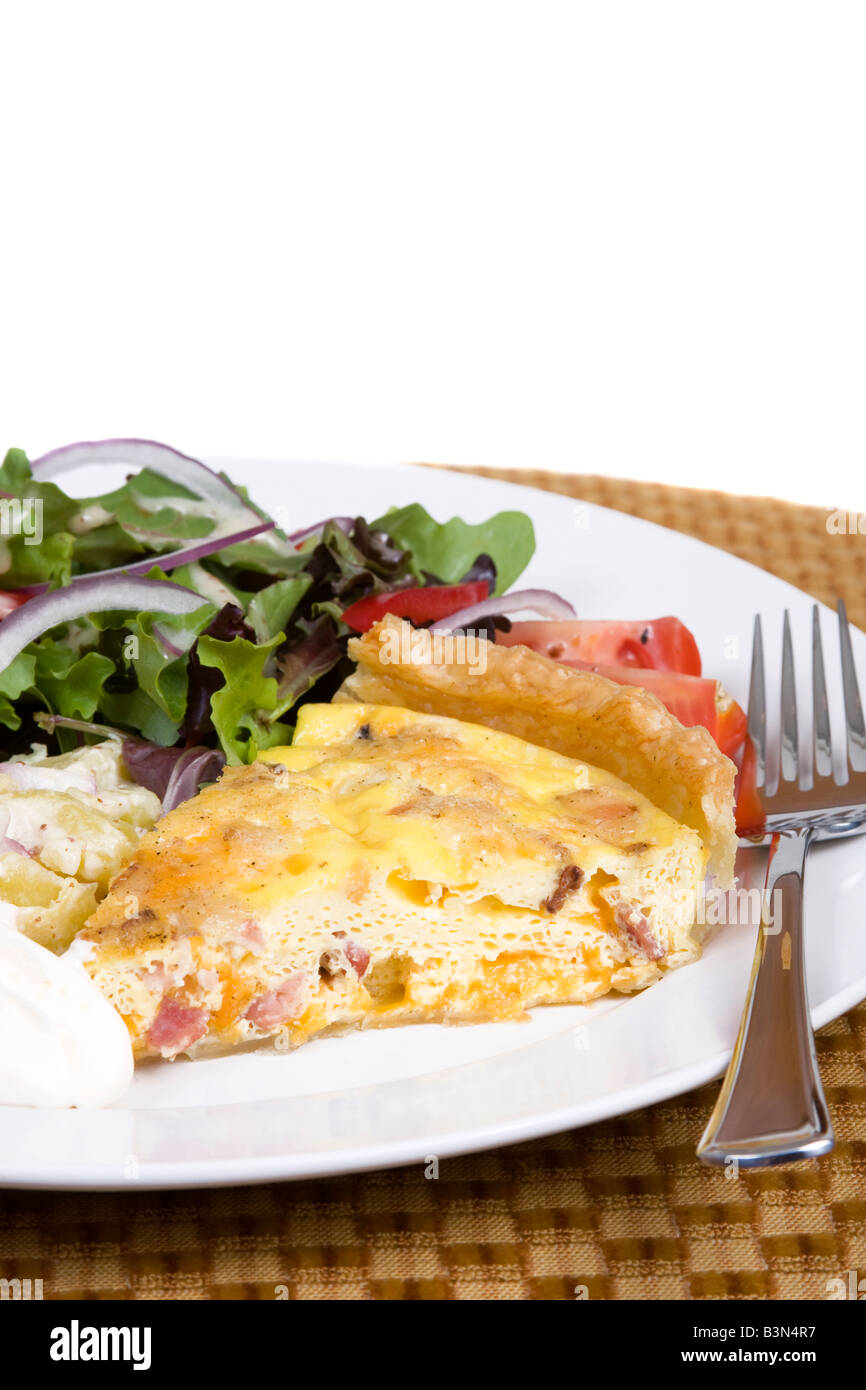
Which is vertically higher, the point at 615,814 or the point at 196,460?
the point at 196,460

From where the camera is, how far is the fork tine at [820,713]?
420cm

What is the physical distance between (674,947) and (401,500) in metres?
2.80

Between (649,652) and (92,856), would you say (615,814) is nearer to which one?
(649,652)

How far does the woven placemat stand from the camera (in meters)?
2.78

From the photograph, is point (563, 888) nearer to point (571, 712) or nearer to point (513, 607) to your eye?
point (571, 712)

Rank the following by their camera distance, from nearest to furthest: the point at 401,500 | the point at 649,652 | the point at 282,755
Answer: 1. the point at 282,755
2. the point at 649,652
3. the point at 401,500

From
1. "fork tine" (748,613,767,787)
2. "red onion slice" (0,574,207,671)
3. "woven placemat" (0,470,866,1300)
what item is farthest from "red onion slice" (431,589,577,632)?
"woven placemat" (0,470,866,1300)

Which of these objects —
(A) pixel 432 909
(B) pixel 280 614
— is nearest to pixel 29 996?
(A) pixel 432 909

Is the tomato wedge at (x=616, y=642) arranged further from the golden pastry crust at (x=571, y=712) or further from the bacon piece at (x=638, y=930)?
the bacon piece at (x=638, y=930)

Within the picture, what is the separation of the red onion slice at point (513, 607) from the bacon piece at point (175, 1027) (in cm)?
180

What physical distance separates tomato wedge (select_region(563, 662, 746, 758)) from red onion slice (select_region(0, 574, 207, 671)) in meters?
1.41

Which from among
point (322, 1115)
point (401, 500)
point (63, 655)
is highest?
point (401, 500)

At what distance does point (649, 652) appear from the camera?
4711 millimetres

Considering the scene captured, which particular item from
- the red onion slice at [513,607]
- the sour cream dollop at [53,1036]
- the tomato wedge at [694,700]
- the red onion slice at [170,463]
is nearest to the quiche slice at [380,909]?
the sour cream dollop at [53,1036]
